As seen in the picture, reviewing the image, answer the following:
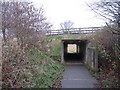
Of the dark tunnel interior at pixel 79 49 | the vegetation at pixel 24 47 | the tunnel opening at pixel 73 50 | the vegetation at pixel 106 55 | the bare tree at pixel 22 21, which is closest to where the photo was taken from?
the vegetation at pixel 24 47

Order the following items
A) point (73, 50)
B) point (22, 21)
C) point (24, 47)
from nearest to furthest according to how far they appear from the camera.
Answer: point (24, 47), point (22, 21), point (73, 50)

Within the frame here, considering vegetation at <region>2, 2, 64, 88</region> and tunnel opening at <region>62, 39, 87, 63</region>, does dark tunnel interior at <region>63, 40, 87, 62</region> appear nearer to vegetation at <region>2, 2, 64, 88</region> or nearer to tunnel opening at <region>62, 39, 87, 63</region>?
tunnel opening at <region>62, 39, 87, 63</region>

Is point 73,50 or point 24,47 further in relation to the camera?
point 73,50

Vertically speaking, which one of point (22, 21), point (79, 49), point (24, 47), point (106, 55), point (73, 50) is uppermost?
point (22, 21)

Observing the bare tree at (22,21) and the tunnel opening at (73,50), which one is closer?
the bare tree at (22,21)

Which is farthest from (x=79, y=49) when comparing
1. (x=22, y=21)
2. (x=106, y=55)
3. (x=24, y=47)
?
(x=24, y=47)

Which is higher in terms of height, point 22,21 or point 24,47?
point 22,21

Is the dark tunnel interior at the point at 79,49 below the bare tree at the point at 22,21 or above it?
below

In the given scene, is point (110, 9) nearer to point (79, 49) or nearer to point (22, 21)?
point (22, 21)

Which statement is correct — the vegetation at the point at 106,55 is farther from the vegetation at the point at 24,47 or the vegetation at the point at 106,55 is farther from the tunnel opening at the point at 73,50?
the tunnel opening at the point at 73,50

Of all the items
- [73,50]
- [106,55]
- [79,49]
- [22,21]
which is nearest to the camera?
[22,21]

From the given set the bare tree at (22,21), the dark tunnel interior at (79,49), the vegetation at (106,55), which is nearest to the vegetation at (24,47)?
the bare tree at (22,21)

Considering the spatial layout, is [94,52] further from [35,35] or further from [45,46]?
[35,35]

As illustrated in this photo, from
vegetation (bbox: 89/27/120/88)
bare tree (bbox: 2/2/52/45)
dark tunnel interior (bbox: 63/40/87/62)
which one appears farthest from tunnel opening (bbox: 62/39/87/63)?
bare tree (bbox: 2/2/52/45)
